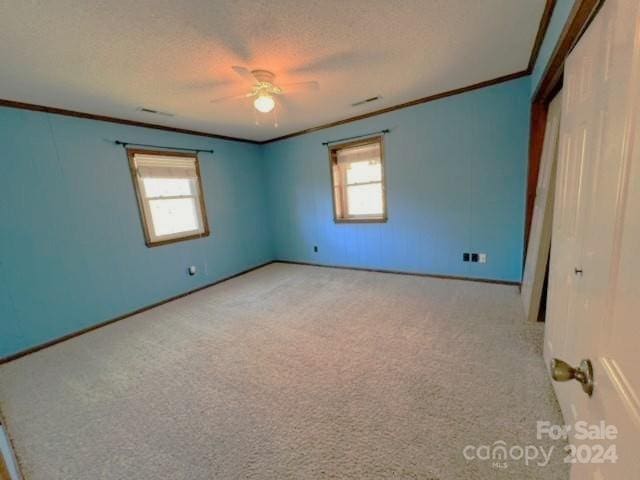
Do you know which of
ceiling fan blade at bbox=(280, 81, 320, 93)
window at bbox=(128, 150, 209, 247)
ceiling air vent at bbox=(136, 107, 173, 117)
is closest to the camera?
ceiling fan blade at bbox=(280, 81, 320, 93)

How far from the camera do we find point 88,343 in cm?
273

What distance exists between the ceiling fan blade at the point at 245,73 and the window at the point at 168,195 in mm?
2012

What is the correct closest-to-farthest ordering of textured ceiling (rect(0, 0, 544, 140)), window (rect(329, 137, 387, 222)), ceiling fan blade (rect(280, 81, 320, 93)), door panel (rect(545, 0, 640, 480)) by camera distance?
door panel (rect(545, 0, 640, 480)), textured ceiling (rect(0, 0, 544, 140)), ceiling fan blade (rect(280, 81, 320, 93)), window (rect(329, 137, 387, 222))

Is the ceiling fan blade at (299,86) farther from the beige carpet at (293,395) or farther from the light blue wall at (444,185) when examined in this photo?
the beige carpet at (293,395)

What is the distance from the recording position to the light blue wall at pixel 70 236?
254cm

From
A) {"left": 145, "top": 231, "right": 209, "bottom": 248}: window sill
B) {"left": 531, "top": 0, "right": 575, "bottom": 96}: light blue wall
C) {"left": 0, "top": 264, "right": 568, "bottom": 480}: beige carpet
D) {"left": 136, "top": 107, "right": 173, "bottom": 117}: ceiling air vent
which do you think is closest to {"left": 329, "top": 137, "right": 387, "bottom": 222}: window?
{"left": 0, "top": 264, "right": 568, "bottom": 480}: beige carpet

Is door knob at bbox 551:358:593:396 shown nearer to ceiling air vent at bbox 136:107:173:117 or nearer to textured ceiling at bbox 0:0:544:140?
textured ceiling at bbox 0:0:544:140

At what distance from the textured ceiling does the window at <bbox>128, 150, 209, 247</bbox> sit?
2.30ft

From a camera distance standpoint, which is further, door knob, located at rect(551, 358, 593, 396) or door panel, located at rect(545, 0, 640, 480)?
door knob, located at rect(551, 358, 593, 396)

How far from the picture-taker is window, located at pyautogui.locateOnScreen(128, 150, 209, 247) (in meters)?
3.49

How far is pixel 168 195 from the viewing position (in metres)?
3.81

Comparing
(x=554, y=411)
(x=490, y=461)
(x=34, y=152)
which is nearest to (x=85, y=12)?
(x=34, y=152)

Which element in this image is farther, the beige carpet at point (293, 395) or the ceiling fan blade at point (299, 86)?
the ceiling fan blade at point (299, 86)

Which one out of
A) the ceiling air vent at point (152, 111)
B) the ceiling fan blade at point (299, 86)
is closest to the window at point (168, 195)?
the ceiling air vent at point (152, 111)
